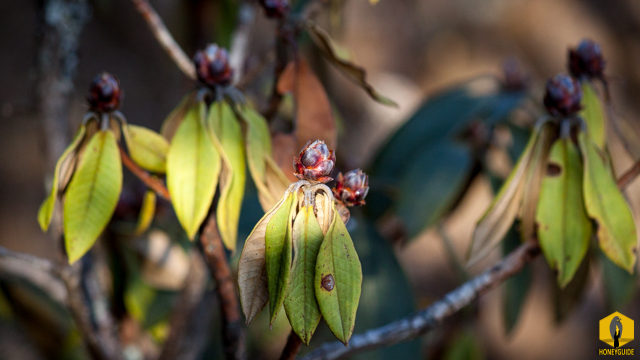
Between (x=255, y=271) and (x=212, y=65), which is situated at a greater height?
(x=212, y=65)

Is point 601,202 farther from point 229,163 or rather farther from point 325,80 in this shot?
point 325,80

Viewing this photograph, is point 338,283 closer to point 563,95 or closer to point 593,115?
point 563,95

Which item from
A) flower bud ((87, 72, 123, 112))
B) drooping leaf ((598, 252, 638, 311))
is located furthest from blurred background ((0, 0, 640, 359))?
flower bud ((87, 72, 123, 112))

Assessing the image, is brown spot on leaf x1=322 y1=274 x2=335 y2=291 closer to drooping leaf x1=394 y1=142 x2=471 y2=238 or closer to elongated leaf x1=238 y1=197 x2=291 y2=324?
elongated leaf x1=238 y1=197 x2=291 y2=324

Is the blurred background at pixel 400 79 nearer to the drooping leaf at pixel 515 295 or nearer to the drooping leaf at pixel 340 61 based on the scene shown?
the drooping leaf at pixel 515 295

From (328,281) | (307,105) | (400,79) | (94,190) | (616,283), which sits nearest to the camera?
(328,281)

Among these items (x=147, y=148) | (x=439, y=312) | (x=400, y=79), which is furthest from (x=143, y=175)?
(x=400, y=79)

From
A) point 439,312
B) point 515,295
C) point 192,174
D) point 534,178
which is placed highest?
point 192,174
